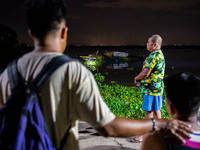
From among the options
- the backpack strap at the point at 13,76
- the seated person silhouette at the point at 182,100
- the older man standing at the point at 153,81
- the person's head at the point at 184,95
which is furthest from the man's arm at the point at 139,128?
the older man standing at the point at 153,81

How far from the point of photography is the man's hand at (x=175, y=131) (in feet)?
4.56

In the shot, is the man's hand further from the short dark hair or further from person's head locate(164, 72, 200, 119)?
the short dark hair

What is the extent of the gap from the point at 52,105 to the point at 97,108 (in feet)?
0.88

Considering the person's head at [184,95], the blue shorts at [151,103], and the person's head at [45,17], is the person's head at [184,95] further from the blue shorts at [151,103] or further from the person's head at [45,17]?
the blue shorts at [151,103]

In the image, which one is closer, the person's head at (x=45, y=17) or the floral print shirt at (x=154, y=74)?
the person's head at (x=45, y=17)

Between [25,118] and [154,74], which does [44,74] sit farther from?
[154,74]

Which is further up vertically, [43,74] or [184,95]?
[43,74]

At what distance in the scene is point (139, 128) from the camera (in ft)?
4.47

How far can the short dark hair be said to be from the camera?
1.25 m

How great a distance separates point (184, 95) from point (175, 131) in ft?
1.12

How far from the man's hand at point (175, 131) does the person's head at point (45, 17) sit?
3.15 feet

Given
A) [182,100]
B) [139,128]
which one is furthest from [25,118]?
[182,100]

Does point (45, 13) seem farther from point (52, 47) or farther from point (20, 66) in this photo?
point (20, 66)

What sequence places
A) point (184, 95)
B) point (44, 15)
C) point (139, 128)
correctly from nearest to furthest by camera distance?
point (44, 15)
point (139, 128)
point (184, 95)
